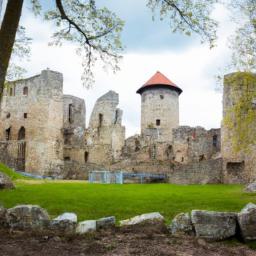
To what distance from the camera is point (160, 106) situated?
5519 cm

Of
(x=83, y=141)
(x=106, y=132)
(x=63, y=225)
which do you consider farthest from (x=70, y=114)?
(x=63, y=225)

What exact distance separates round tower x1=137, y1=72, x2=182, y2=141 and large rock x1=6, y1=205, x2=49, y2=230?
44.2 m

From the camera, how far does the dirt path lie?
7.80 meters

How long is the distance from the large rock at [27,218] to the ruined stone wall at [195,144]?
117 feet

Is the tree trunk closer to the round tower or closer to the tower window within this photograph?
the tower window

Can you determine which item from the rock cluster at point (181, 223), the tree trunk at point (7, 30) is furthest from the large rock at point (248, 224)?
the tree trunk at point (7, 30)

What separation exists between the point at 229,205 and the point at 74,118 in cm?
3855

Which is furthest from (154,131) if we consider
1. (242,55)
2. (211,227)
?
(211,227)

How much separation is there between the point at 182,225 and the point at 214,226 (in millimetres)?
617

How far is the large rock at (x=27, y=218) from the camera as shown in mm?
9133

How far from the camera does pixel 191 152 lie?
44.4m

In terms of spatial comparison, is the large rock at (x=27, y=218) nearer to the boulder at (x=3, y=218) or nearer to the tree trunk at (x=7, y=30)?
the boulder at (x=3, y=218)

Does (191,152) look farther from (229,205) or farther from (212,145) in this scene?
(229,205)

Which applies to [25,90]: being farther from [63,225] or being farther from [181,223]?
[181,223]
